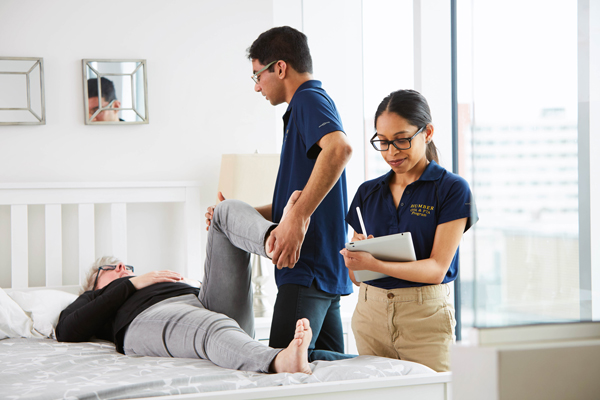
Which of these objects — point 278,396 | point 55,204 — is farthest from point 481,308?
point 55,204

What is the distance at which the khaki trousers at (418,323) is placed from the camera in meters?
1.30

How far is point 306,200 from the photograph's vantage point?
4.51 ft

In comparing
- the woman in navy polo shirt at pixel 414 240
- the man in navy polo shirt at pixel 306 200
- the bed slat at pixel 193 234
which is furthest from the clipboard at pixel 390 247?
the bed slat at pixel 193 234

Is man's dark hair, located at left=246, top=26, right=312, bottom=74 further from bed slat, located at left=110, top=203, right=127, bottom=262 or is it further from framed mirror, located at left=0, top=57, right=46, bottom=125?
framed mirror, located at left=0, top=57, right=46, bottom=125

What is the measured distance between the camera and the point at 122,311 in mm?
1707

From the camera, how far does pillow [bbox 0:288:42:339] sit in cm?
193

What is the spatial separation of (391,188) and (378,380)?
57 centimetres

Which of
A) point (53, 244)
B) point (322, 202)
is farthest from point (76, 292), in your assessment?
point (322, 202)

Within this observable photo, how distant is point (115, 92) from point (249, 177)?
846mm

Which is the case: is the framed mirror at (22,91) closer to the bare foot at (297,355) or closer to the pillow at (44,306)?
the pillow at (44,306)

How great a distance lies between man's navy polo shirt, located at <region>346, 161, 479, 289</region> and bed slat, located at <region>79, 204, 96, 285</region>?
1.64m

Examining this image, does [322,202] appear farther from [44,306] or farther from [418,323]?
[44,306]

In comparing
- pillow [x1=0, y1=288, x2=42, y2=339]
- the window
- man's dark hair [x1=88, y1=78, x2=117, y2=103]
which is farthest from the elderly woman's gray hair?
the window

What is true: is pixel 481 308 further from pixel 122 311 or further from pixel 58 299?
pixel 58 299
